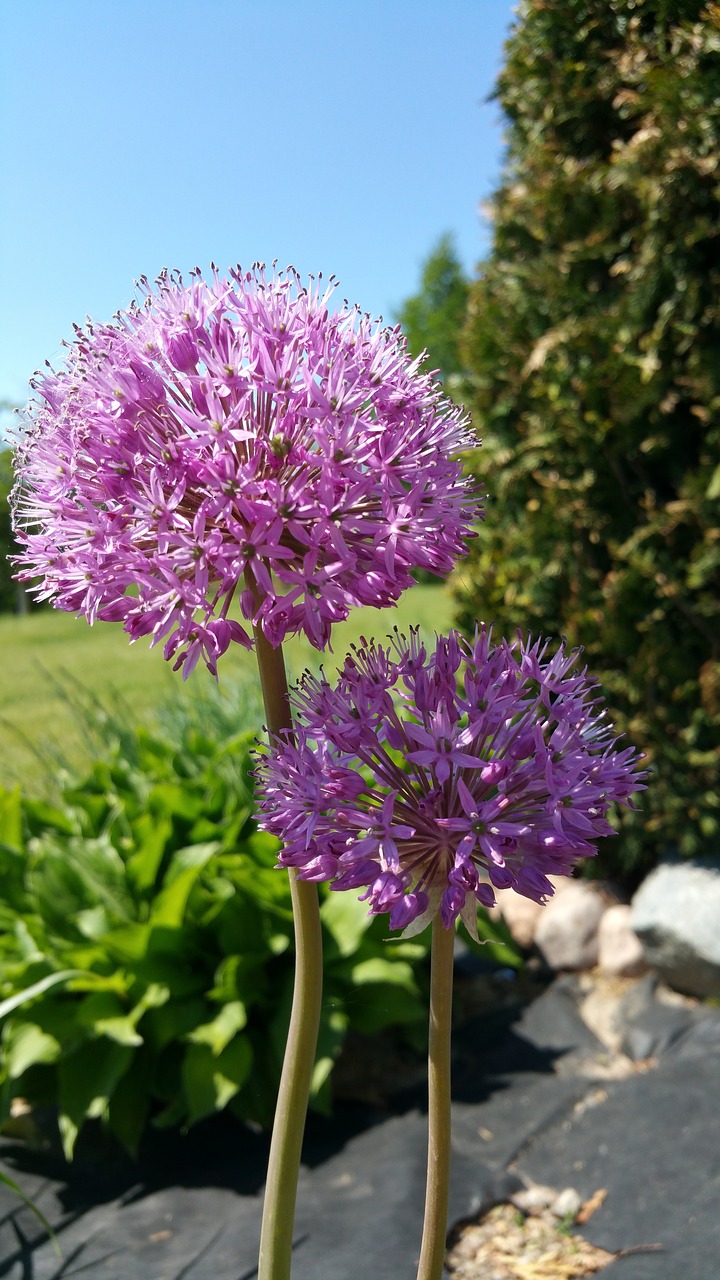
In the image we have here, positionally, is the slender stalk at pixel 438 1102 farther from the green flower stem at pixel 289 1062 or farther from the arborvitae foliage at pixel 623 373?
the arborvitae foliage at pixel 623 373

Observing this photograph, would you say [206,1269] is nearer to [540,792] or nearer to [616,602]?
[540,792]

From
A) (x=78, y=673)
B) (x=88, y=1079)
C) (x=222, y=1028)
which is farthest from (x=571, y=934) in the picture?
(x=78, y=673)

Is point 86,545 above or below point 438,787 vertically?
above

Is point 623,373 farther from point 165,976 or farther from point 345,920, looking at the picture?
point 165,976

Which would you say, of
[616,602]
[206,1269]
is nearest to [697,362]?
[616,602]

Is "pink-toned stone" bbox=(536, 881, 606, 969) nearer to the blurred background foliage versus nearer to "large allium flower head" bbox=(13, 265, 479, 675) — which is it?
the blurred background foliage
